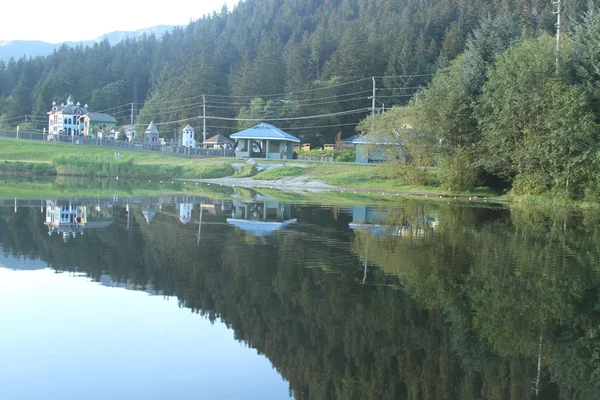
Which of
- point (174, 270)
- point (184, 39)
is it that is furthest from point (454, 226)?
point (184, 39)

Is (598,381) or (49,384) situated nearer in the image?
(49,384)

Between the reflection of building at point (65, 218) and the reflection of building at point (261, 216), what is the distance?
5778mm

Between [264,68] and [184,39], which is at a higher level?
[184,39]

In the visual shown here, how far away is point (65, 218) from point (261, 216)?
26.6 feet

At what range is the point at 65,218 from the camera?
83.1 feet

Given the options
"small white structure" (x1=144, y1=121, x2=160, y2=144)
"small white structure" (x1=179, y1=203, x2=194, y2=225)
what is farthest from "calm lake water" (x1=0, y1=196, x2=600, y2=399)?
"small white structure" (x1=144, y1=121, x2=160, y2=144)

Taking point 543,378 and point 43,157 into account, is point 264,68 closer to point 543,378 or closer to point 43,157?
point 43,157

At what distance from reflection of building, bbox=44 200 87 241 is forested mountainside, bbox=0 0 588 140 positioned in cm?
5664

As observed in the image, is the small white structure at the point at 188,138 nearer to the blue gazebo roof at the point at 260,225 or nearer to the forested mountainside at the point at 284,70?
the forested mountainside at the point at 284,70

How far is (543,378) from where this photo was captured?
8.88m

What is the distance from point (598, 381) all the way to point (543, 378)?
2.44ft

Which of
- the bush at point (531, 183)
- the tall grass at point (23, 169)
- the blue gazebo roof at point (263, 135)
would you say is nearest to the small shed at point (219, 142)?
the blue gazebo roof at point (263, 135)

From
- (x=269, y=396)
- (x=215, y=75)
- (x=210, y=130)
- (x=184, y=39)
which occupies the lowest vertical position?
(x=269, y=396)

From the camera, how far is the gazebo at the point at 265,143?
79.2m
